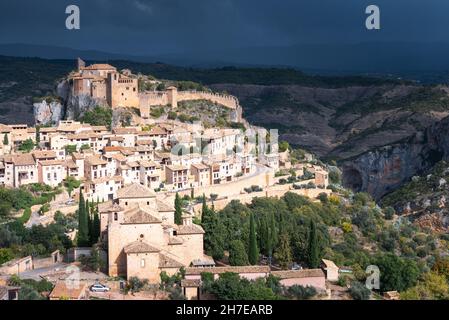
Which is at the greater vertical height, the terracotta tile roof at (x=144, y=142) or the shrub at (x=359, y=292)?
Answer: the terracotta tile roof at (x=144, y=142)

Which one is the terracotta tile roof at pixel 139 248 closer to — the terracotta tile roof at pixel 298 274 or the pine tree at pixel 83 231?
the pine tree at pixel 83 231

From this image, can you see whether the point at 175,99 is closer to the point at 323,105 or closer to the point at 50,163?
the point at 50,163

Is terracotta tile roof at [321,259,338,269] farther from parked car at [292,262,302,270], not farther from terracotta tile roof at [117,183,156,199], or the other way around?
terracotta tile roof at [117,183,156,199]

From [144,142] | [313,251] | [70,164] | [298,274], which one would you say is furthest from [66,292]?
[144,142]

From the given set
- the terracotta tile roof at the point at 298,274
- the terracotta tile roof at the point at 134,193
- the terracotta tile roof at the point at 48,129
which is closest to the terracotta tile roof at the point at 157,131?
the terracotta tile roof at the point at 48,129

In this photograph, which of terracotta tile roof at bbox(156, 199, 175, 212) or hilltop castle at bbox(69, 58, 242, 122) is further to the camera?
hilltop castle at bbox(69, 58, 242, 122)

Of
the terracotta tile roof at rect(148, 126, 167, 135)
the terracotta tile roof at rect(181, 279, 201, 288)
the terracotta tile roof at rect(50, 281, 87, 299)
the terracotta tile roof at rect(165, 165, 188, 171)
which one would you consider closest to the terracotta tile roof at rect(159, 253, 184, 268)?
the terracotta tile roof at rect(181, 279, 201, 288)

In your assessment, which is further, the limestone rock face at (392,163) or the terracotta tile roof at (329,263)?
the limestone rock face at (392,163)

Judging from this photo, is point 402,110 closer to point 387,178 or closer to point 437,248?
point 387,178
